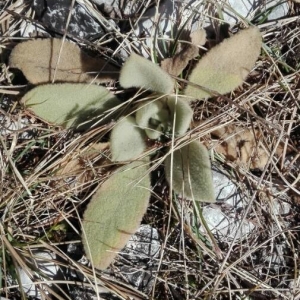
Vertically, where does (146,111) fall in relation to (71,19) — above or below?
below

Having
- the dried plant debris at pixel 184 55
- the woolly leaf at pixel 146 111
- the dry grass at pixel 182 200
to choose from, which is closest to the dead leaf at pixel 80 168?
the dry grass at pixel 182 200

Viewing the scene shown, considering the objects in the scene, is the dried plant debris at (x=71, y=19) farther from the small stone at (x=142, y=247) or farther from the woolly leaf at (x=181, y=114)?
the small stone at (x=142, y=247)

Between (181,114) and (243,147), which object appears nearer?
(181,114)

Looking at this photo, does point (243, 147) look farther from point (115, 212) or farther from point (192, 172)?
point (115, 212)

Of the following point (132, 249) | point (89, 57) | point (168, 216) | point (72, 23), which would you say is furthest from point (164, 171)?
point (72, 23)

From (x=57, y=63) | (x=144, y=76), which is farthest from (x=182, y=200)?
(x=57, y=63)

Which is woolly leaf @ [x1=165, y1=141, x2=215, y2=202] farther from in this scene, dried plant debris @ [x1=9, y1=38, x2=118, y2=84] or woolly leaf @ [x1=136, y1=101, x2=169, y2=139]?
dried plant debris @ [x1=9, y1=38, x2=118, y2=84]

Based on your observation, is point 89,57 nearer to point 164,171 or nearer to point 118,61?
point 118,61
